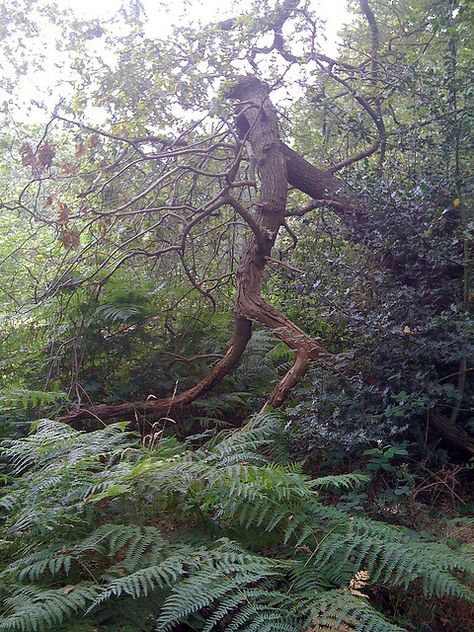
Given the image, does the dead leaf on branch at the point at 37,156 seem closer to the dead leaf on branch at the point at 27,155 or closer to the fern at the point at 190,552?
the dead leaf on branch at the point at 27,155

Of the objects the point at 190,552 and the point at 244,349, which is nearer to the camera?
the point at 190,552

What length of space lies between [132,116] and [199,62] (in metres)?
0.90

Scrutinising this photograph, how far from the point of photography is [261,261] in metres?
5.66

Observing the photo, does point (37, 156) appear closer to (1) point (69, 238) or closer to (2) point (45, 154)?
(2) point (45, 154)

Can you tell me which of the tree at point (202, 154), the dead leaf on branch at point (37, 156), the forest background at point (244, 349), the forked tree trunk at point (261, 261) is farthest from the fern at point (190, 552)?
the dead leaf on branch at point (37, 156)

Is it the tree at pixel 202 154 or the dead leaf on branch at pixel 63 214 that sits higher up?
the tree at pixel 202 154

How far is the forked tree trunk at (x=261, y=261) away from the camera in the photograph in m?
4.79

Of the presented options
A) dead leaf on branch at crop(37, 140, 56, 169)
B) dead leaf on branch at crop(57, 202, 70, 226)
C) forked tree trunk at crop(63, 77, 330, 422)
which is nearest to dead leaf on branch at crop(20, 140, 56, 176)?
dead leaf on branch at crop(37, 140, 56, 169)

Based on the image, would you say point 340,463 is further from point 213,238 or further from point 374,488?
point 213,238

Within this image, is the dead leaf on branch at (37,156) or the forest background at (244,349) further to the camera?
the dead leaf on branch at (37,156)

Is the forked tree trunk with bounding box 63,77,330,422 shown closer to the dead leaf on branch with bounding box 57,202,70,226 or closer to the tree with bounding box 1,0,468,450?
the tree with bounding box 1,0,468,450

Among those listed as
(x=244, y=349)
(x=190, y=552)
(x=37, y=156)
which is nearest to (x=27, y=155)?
(x=37, y=156)

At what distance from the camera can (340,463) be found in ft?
13.7

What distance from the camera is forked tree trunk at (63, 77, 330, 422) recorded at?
4793mm
